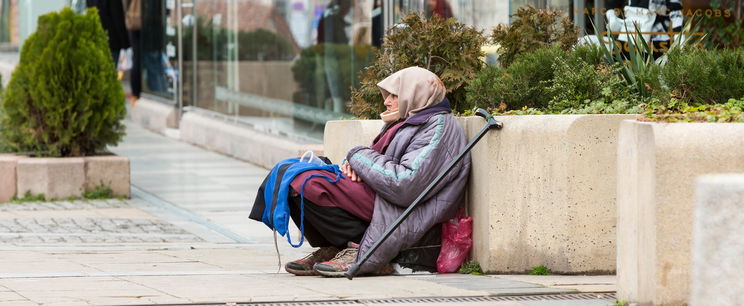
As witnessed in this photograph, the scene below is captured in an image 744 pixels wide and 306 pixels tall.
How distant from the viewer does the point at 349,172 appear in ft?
23.6

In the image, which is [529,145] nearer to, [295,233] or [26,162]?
[295,233]

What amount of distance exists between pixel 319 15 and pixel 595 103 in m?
7.12

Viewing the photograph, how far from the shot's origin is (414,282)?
22.0 feet

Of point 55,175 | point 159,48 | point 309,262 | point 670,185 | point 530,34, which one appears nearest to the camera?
point 670,185

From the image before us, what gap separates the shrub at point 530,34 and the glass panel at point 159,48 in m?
11.3

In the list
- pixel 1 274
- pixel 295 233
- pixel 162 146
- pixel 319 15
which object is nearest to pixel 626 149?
pixel 1 274

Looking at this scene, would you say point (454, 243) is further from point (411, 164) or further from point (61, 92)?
point (61, 92)

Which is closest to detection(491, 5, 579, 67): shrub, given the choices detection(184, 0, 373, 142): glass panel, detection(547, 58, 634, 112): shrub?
detection(547, 58, 634, 112): shrub

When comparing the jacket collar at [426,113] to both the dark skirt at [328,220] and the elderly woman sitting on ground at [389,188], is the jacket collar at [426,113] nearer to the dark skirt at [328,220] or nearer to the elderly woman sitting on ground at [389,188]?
the elderly woman sitting on ground at [389,188]

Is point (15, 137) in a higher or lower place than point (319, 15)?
lower

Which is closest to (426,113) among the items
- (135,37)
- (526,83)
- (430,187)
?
(430,187)

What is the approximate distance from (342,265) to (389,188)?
19.7 inches

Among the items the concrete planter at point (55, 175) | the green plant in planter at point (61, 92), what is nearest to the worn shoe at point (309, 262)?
the concrete planter at point (55, 175)

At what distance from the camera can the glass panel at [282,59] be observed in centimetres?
1329
